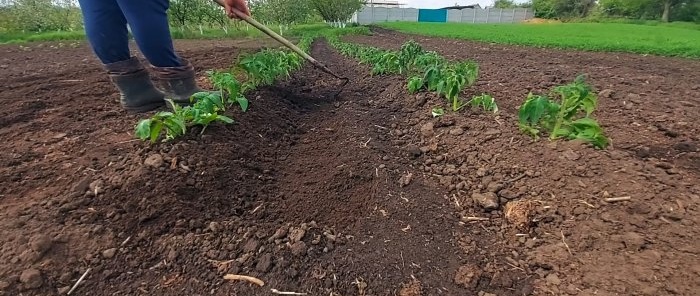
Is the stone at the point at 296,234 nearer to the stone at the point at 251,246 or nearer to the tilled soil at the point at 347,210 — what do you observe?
the tilled soil at the point at 347,210

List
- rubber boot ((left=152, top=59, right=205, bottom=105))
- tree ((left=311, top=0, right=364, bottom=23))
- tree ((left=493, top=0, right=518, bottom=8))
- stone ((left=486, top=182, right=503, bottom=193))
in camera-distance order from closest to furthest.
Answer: stone ((left=486, top=182, right=503, bottom=193))
rubber boot ((left=152, top=59, right=205, bottom=105))
tree ((left=311, top=0, right=364, bottom=23))
tree ((left=493, top=0, right=518, bottom=8))

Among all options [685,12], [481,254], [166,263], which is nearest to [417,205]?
[481,254]

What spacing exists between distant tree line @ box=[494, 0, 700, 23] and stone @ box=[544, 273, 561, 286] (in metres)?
51.0

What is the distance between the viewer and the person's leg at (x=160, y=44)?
238 centimetres

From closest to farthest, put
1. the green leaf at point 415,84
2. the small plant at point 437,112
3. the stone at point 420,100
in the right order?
the small plant at point 437,112, the stone at point 420,100, the green leaf at point 415,84

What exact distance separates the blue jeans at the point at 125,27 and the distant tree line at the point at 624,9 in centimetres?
5124

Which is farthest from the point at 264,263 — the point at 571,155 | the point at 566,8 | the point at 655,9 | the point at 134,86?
the point at 566,8

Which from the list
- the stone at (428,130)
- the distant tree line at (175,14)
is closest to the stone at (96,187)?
the stone at (428,130)

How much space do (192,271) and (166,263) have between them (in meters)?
0.12

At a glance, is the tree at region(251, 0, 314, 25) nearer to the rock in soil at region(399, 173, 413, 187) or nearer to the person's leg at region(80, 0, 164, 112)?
the person's leg at region(80, 0, 164, 112)

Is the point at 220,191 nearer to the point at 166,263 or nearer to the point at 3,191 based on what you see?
the point at 166,263

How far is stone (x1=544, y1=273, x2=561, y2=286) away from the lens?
140 centimetres

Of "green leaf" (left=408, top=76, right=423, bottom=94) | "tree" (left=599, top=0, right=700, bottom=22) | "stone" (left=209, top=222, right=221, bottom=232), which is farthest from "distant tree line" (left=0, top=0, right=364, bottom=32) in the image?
"tree" (left=599, top=0, right=700, bottom=22)

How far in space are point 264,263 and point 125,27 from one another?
2.25 metres
